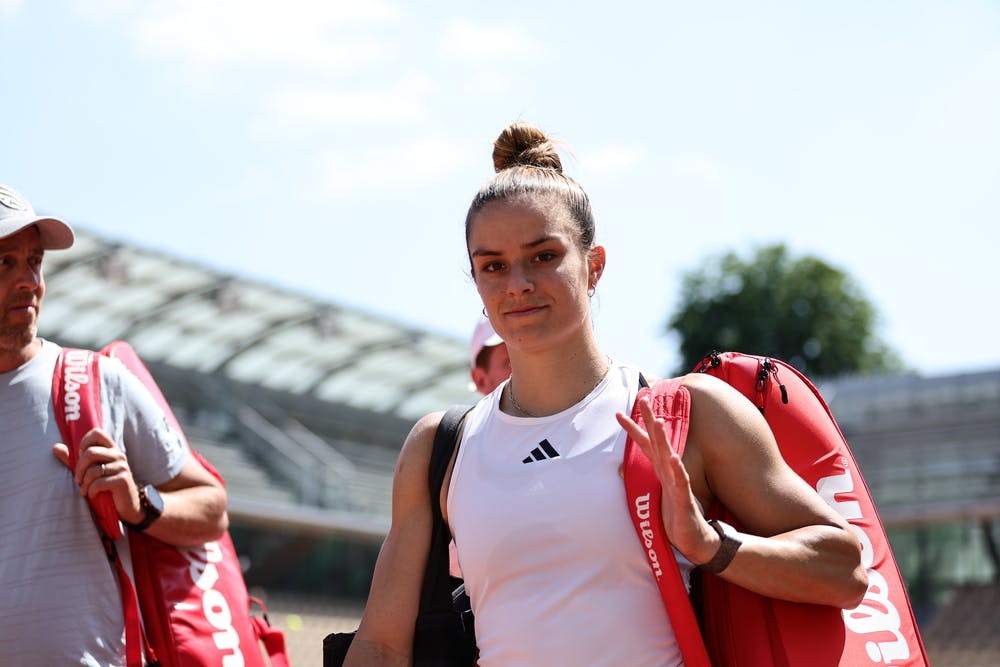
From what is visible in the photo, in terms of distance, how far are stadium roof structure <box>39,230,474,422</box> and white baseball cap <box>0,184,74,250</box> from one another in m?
17.0

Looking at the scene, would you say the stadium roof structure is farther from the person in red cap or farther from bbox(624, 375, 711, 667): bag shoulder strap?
bbox(624, 375, 711, 667): bag shoulder strap

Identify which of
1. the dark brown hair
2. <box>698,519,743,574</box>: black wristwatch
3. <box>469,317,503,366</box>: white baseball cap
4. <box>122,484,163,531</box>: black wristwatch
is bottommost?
<box>122,484,163,531</box>: black wristwatch

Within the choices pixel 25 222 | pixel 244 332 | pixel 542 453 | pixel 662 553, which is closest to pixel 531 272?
pixel 542 453

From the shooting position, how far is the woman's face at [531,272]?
293 cm

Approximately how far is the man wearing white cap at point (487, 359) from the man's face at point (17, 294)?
1587mm

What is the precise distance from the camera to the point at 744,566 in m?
2.66

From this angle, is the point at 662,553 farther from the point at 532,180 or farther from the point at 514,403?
the point at 532,180

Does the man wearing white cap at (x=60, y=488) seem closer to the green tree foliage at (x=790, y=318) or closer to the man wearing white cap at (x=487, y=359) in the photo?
the man wearing white cap at (x=487, y=359)

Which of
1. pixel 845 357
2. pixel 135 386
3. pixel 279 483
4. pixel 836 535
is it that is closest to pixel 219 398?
pixel 279 483

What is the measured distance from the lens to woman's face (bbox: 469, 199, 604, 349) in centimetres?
293

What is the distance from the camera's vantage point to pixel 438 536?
124 inches

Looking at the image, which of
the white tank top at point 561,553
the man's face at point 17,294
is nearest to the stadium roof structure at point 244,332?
the man's face at point 17,294

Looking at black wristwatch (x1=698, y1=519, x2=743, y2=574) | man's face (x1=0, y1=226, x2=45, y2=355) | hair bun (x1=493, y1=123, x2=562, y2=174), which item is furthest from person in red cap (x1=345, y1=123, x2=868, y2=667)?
man's face (x1=0, y1=226, x2=45, y2=355)

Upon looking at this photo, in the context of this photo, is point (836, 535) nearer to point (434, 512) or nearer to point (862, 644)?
point (862, 644)
